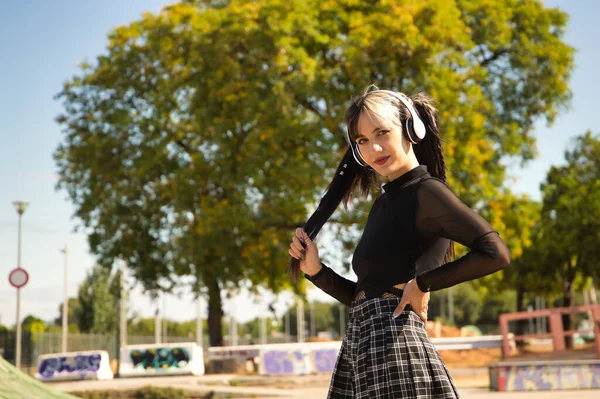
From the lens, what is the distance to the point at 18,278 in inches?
849

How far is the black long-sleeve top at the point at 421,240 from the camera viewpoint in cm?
278

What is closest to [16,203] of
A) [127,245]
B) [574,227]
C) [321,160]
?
[127,245]

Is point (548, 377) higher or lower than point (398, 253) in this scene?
lower

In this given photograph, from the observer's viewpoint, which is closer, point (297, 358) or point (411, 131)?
point (411, 131)

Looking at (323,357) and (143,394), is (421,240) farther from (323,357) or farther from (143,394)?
(323,357)

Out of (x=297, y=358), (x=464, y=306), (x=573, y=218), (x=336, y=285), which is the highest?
(x=573, y=218)

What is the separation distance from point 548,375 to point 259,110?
39.0ft

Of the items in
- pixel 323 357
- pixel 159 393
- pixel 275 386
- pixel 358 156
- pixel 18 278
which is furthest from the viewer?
pixel 323 357

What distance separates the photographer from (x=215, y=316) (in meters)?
30.9

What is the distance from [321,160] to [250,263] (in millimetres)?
3855

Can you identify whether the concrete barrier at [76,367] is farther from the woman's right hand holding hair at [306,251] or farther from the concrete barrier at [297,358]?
the woman's right hand holding hair at [306,251]

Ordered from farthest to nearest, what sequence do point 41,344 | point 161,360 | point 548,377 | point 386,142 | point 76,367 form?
point 41,344
point 161,360
point 76,367
point 548,377
point 386,142

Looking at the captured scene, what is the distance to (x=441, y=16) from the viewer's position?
2423 cm

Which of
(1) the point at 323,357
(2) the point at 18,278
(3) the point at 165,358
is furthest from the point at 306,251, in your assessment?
(3) the point at 165,358
